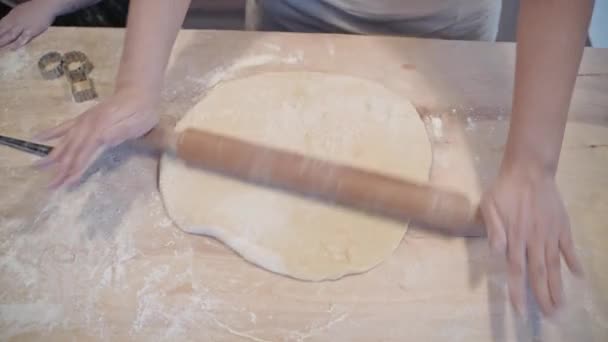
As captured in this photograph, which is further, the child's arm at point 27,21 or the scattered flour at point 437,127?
the child's arm at point 27,21

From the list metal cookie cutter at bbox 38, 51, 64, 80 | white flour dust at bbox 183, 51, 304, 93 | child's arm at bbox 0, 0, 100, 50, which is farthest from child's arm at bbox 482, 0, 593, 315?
child's arm at bbox 0, 0, 100, 50

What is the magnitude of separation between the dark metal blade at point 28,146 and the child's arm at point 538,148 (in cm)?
79

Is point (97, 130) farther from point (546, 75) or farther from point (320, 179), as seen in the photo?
point (546, 75)

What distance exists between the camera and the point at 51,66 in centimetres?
106

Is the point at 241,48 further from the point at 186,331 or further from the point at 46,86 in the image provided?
the point at 186,331

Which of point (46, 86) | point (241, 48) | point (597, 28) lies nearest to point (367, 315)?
point (241, 48)

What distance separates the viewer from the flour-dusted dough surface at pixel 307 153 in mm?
802

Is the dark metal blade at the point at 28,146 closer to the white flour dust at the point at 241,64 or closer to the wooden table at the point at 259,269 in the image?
the wooden table at the point at 259,269

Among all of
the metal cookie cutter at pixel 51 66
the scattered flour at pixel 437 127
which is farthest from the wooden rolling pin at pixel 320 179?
the metal cookie cutter at pixel 51 66

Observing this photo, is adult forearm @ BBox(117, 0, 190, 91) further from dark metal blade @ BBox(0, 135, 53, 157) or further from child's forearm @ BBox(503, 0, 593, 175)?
child's forearm @ BBox(503, 0, 593, 175)

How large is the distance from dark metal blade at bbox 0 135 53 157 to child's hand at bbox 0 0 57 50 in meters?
0.27

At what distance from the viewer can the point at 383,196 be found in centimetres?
78

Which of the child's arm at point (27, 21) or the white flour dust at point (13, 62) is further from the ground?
the child's arm at point (27, 21)

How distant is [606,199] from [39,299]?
0.95 meters
